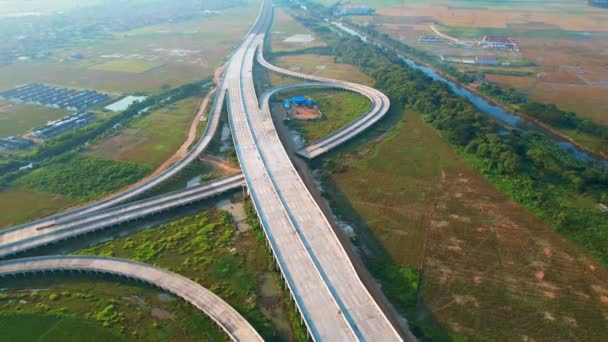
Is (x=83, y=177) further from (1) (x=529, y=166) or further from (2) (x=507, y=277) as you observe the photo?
(1) (x=529, y=166)

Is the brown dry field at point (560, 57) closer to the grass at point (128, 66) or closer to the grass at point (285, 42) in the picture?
the grass at point (285, 42)

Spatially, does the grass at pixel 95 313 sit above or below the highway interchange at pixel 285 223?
below

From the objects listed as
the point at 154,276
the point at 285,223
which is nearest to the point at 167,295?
the point at 154,276

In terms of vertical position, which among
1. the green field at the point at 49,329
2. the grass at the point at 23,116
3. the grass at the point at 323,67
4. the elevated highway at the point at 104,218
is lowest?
the green field at the point at 49,329

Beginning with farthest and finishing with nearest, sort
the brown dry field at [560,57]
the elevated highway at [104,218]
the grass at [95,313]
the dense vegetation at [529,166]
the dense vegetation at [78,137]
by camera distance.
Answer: the brown dry field at [560,57] < the dense vegetation at [78,137] < the dense vegetation at [529,166] < the elevated highway at [104,218] < the grass at [95,313]

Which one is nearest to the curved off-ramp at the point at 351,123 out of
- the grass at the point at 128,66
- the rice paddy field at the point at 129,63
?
the rice paddy field at the point at 129,63
